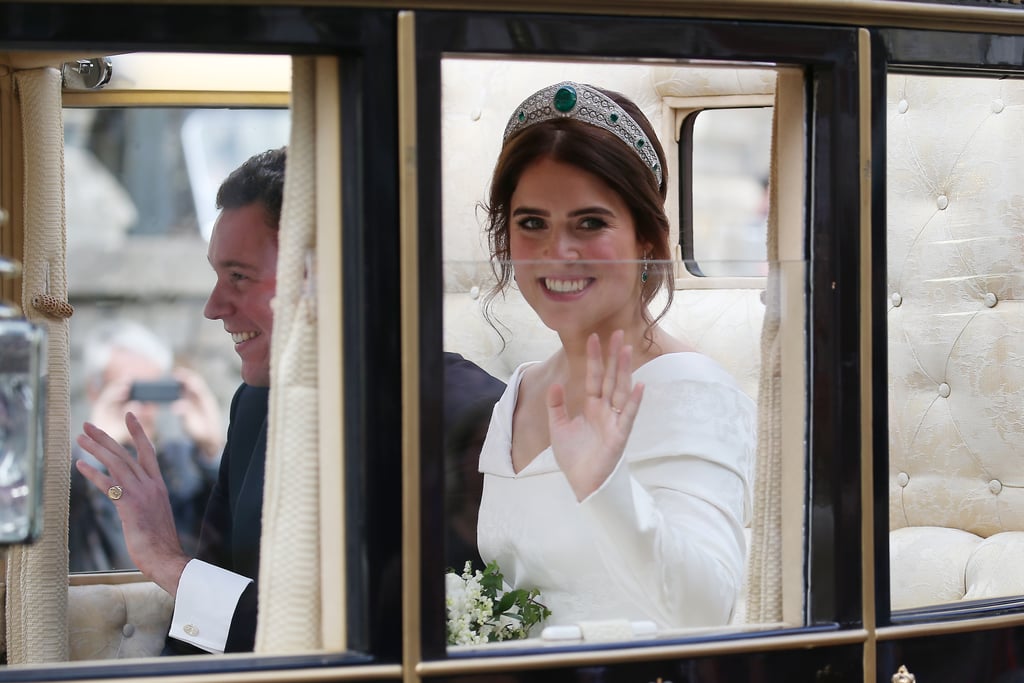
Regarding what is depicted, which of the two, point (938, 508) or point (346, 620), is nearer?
point (346, 620)

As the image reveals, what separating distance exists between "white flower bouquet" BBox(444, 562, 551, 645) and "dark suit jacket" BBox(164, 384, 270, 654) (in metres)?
0.36

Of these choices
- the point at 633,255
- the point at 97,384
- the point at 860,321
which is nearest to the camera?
the point at 860,321

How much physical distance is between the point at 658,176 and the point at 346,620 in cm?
128

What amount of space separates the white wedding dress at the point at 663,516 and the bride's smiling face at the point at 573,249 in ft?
0.39

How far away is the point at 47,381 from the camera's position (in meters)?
2.07

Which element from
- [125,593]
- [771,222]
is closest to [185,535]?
[125,593]

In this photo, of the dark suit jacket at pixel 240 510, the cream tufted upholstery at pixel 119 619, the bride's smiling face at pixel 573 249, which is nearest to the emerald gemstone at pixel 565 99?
the bride's smiling face at pixel 573 249

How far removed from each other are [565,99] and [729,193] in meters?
8.63

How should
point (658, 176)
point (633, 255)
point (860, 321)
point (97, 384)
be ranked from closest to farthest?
Answer: 1. point (860, 321)
2. point (633, 255)
3. point (658, 176)
4. point (97, 384)

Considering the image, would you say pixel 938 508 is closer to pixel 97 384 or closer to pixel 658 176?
pixel 658 176

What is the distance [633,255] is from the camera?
2.26 metres

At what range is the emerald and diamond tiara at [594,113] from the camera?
231 centimetres

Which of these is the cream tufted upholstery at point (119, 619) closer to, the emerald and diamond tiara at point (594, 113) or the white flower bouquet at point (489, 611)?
Result: the white flower bouquet at point (489, 611)

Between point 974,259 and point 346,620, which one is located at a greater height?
point 974,259
